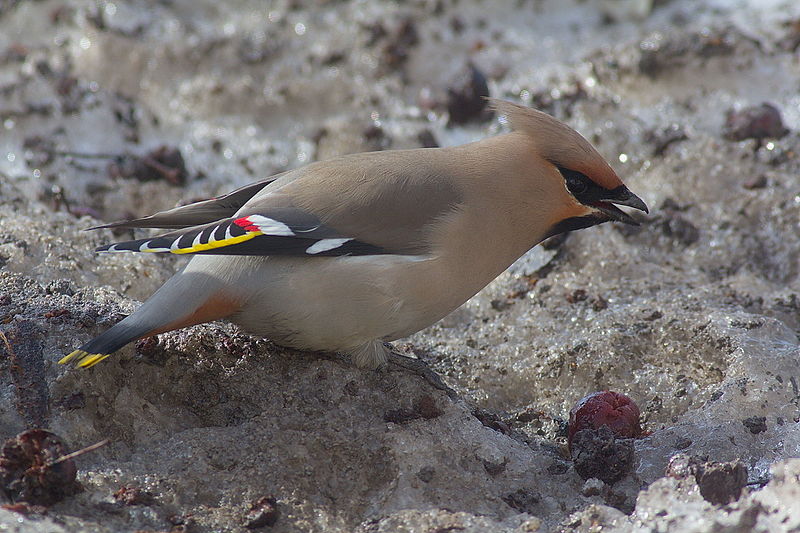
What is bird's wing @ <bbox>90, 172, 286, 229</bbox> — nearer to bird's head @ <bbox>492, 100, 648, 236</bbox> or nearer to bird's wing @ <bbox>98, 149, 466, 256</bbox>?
bird's wing @ <bbox>98, 149, 466, 256</bbox>

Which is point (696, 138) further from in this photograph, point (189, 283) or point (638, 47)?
point (189, 283)

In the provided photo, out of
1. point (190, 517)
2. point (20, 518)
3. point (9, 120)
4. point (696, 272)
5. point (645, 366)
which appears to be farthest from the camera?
point (9, 120)

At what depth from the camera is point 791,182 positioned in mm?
4273

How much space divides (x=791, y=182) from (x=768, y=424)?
1.76 metres

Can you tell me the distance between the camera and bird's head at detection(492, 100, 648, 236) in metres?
3.25

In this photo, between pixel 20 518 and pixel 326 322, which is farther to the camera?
pixel 326 322

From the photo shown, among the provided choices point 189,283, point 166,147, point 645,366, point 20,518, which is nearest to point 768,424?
point 645,366

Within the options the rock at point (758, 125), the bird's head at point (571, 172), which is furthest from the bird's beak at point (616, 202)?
the rock at point (758, 125)

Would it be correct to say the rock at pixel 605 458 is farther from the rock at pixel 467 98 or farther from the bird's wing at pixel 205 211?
the rock at pixel 467 98

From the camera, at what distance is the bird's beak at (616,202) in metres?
3.30

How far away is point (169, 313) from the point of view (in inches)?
110

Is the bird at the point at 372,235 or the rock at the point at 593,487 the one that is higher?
the bird at the point at 372,235

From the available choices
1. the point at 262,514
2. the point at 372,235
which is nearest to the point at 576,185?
the point at 372,235

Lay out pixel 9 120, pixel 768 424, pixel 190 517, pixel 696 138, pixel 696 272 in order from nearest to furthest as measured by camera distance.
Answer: pixel 190 517
pixel 768 424
pixel 696 272
pixel 696 138
pixel 9 120
